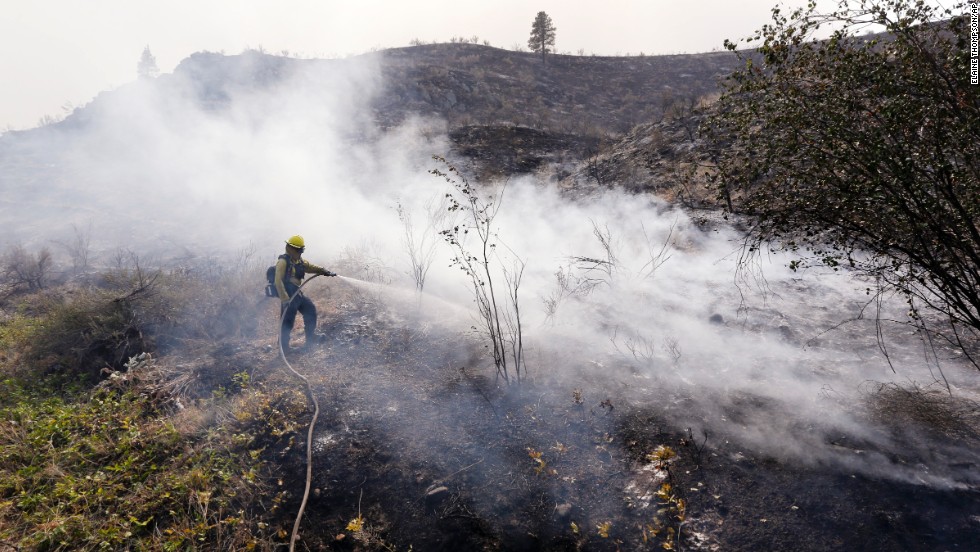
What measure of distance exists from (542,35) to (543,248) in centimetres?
2286

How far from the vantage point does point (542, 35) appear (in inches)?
1056

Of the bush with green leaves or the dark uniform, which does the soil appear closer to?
the bush with green leaves

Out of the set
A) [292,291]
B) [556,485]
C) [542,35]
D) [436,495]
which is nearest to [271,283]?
[292,291]

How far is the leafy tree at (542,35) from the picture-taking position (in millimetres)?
26594

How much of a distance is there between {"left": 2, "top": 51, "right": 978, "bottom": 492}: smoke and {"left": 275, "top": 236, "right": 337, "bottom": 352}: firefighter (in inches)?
65.2

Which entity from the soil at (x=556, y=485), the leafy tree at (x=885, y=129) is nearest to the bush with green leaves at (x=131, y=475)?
the soil at (x=556, y=485)

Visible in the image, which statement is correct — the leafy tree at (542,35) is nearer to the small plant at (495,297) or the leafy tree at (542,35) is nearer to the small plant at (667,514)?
the small plant at (495,297)

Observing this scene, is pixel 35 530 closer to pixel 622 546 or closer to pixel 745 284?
pixel 622 546

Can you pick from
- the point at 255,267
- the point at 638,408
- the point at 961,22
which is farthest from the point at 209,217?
the point at 961,22

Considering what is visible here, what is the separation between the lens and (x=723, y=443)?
3762 millimetres

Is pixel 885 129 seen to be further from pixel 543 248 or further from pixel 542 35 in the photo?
pixel 542 35

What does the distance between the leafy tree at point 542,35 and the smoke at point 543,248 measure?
1152 centimetres

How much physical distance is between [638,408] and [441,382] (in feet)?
6.83

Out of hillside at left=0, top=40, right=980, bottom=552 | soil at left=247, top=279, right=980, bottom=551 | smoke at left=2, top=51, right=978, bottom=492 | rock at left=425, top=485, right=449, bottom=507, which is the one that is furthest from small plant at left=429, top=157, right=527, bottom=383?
rock at left=425, top=485, right=449, bottom=507
